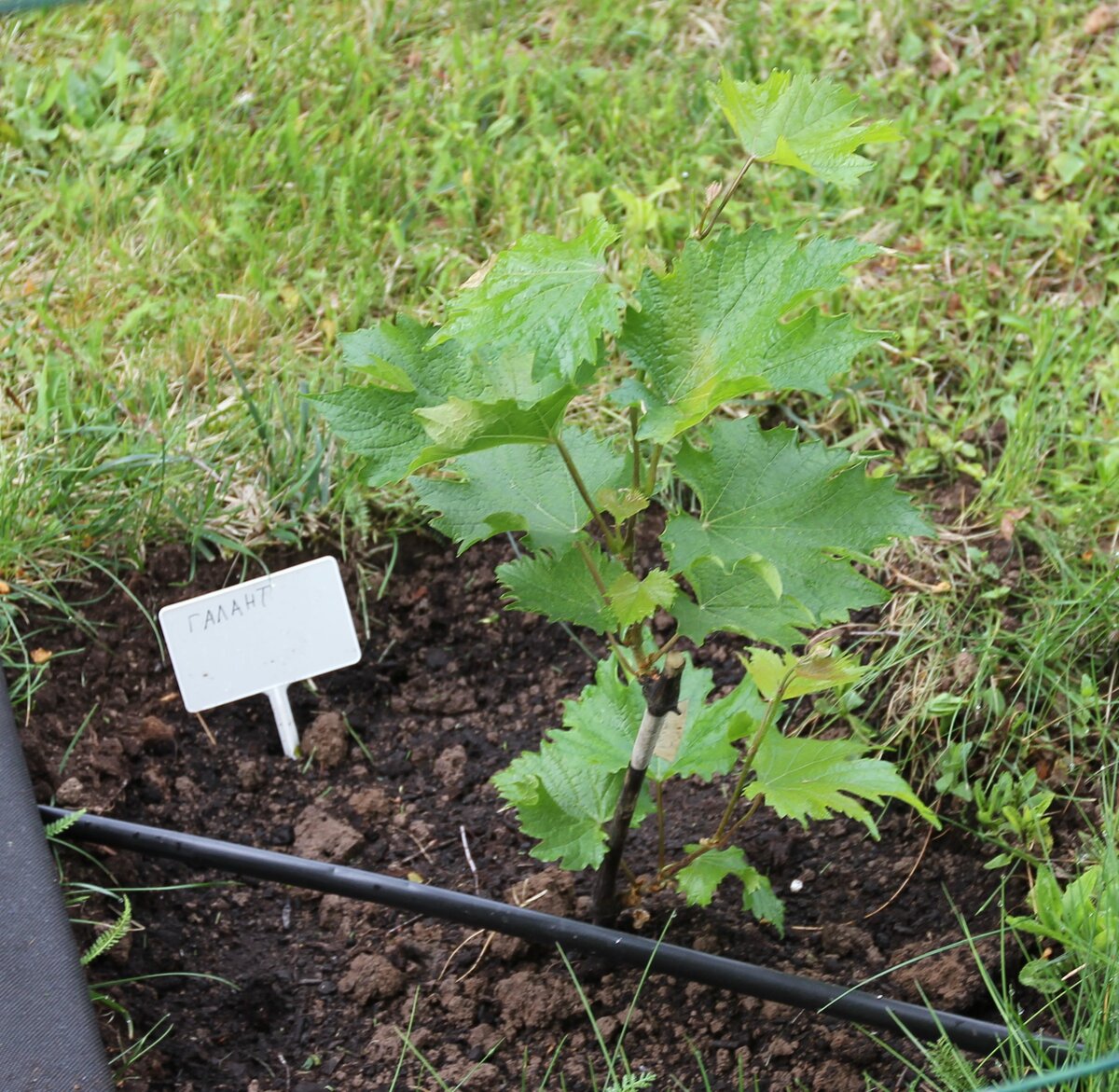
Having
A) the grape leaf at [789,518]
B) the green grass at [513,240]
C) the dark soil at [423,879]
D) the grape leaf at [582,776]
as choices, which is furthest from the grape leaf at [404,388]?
the green grass at [513,240]

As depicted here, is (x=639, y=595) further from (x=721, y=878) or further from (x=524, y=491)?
(x=721, y=878)

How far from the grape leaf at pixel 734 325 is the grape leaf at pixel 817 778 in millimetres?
428

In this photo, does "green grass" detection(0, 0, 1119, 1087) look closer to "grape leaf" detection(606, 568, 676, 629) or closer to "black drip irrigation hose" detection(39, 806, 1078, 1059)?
"black drip irrigation hose" detection(39, 806, 1078, 1059)

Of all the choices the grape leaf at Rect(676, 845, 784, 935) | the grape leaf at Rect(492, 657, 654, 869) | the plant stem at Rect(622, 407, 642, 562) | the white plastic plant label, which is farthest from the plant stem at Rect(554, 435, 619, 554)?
the white plastic plant label

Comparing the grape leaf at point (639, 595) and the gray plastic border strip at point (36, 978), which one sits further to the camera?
the gray plastic border strip at point (36, 978)

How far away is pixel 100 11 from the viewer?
2.74m

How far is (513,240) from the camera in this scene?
92.3 inches

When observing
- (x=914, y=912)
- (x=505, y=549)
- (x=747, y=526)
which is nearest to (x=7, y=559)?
(x=505, y=549)

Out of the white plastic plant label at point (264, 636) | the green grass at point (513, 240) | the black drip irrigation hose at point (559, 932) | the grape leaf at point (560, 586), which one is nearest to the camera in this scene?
the grape leaf at point (560, 586)

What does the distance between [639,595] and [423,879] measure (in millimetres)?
699

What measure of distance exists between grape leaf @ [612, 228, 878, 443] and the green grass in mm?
791

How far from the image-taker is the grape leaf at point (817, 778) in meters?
1.31

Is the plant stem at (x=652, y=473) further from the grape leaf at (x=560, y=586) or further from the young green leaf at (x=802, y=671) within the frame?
the young green leaf at (x=802, y=671)

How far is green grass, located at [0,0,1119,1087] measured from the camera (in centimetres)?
188
